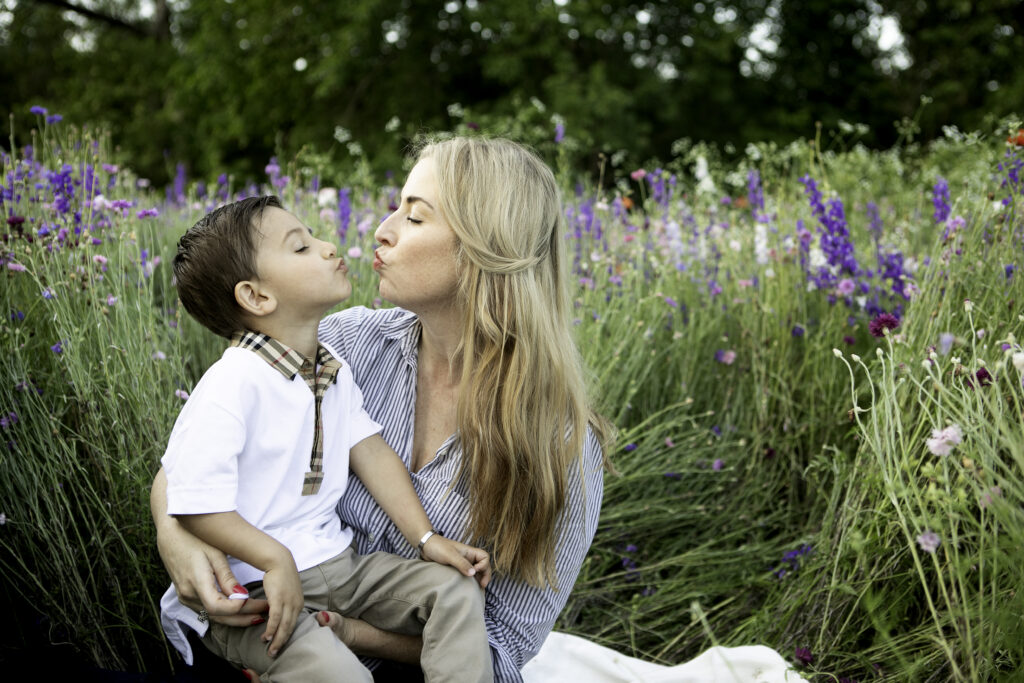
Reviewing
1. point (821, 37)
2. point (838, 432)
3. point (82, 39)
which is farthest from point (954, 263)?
point (82, 39)

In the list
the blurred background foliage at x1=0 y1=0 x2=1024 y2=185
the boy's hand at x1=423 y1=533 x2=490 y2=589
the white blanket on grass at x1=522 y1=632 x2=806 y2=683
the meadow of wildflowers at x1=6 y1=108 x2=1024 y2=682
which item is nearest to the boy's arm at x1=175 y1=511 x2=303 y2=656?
the boy's hand at x1=423 y1=533 x2=490 y2=589

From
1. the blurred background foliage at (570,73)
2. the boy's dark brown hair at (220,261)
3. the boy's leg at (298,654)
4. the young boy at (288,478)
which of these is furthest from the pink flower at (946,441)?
the blurred background foliage at (570,73)

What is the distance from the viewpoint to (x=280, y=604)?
146cm

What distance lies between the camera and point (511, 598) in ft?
6.16

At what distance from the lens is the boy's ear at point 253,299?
1675 millimetres

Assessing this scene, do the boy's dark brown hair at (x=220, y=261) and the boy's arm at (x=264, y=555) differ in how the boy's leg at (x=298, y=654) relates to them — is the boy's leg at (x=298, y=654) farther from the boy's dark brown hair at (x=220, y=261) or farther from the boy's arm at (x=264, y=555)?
the boy's dark brown hair at (x=220, y=261)

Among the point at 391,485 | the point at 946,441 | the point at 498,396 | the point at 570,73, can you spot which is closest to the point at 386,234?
the point at 498,396

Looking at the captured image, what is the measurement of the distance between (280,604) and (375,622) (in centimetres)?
30

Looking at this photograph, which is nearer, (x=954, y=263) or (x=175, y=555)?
(x=175, y=555)

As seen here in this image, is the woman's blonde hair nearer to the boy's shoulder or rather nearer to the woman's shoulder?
the woman's shoulder

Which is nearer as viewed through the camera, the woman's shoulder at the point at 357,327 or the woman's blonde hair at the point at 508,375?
the woman's blonde hair at the point at 508,375

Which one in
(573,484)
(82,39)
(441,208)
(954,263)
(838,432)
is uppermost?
(82,39)

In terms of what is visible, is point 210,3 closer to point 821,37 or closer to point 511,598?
point 821,37

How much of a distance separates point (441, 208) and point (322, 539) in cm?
75
